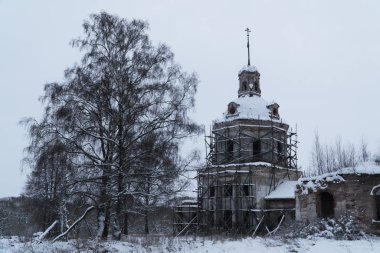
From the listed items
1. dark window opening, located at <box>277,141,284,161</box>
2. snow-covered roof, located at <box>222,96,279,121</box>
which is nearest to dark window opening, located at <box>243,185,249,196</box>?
dark window opening, located at <box>277,141,284,161</box>

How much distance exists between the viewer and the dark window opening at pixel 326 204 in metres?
20.6

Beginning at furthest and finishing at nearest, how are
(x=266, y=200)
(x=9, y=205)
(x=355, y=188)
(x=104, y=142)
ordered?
(x=9, y=205)
(x=266, y=200)
(x=355, y=188)
(x=104, y=142)

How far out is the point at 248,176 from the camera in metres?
25.6

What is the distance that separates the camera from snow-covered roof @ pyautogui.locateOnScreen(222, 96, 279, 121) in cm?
2730

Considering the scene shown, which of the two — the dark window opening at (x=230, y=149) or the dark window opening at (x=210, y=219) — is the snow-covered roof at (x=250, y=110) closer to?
the dark window opening at (x=230, y=149)

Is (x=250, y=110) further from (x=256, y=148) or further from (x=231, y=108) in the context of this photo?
(x=256, y=148)

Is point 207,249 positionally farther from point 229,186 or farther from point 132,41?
point 229,186

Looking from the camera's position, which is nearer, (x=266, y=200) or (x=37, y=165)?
(x=37, y=165)

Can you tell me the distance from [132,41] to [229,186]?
13.8 m

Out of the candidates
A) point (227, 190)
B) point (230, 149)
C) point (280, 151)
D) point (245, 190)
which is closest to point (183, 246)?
point (227, 190)

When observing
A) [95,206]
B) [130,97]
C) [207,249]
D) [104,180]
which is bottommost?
[207,249]

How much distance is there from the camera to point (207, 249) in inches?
480

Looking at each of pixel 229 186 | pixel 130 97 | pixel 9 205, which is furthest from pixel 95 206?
pixel 9 205

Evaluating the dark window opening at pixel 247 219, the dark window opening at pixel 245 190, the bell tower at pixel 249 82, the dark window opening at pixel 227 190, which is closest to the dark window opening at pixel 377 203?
the dark window opening at pixel 247 219
